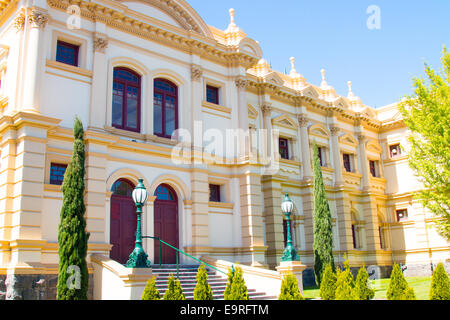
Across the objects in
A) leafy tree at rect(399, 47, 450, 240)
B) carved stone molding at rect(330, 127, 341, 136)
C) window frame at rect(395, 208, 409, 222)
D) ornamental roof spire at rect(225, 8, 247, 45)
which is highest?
ornamental roof spire at rect(225, 8, 247, 45)

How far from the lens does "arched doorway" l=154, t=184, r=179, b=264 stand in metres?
19.9

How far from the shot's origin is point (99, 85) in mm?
18812

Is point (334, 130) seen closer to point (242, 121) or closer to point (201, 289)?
point (242, 121)

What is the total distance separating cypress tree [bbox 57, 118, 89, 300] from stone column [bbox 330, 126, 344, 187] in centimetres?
1964

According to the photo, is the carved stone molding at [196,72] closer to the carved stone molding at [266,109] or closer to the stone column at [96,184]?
the carved stone molding at [266,109]

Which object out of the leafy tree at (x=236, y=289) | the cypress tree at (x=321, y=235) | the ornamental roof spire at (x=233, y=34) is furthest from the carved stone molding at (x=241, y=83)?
the leafy tree at (x=236, y=289)

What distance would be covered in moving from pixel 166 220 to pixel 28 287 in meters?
6.81

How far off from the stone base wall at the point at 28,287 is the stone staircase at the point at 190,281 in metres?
3.68

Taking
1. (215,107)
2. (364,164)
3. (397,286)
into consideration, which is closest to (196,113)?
(215,107)

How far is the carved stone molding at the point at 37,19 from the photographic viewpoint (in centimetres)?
1723

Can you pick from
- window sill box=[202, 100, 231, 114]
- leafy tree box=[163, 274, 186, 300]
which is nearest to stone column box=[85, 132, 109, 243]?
leafy tree box=[163, 274, 186, 300]

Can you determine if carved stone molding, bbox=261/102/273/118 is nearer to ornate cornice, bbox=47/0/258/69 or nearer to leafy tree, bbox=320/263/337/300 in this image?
ornate cornice, bbox=47/0/258/69

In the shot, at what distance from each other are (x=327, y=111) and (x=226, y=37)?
1020 cm
